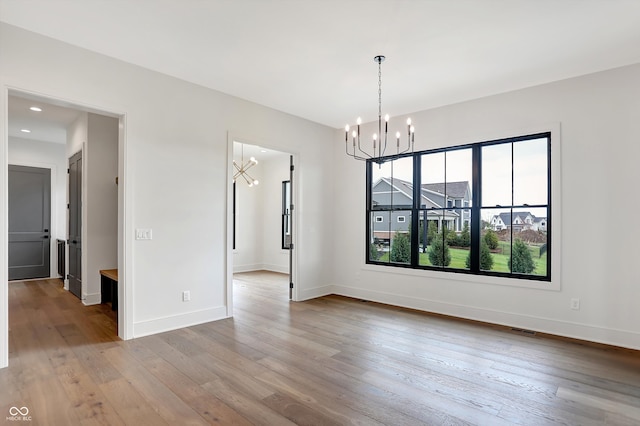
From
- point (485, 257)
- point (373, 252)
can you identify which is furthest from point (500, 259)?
point (373, 252)

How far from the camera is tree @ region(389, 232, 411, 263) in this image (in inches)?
213

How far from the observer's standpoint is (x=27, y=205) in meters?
7.21

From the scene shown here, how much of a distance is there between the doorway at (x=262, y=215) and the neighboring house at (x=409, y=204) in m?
3.27

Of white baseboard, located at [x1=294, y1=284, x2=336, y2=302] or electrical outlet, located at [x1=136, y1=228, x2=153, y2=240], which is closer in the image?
electrical outlet, located at [x1=136, y1=228, x2=153, y2=240]

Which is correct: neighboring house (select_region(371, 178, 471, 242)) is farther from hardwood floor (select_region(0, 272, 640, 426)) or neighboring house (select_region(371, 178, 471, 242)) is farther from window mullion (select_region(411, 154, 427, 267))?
hardwood floor (select_region(0, 272, 640, 426))

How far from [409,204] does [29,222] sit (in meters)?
7.97

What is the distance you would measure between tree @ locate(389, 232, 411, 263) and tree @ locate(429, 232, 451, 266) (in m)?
0.39

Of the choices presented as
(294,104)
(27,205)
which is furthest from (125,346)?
(27,205)

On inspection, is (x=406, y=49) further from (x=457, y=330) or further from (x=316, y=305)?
(x=316, y=305)

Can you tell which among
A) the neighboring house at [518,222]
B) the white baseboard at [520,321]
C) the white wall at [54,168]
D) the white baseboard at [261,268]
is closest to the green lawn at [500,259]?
the neighboring house at [518,222]

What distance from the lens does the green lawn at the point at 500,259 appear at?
4.20 metres

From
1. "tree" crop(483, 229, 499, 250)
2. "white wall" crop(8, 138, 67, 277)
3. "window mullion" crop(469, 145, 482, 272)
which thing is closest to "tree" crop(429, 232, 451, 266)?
"window mullion" crop(469, 145, 482, 272)

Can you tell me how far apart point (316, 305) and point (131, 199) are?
3.08 m

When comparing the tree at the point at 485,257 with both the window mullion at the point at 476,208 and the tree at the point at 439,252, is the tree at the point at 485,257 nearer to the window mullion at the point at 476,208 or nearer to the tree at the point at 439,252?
the window mullion at the point at 476,208
